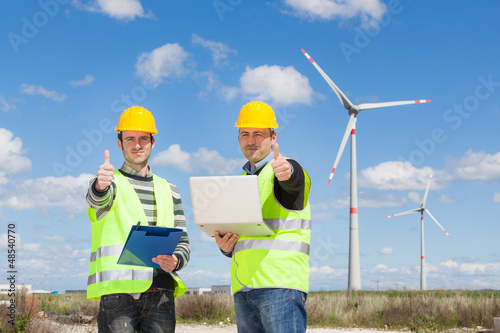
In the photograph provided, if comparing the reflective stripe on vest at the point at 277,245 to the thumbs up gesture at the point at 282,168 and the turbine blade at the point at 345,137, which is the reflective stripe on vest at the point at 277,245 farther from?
the turbine blade at the point at 345,137

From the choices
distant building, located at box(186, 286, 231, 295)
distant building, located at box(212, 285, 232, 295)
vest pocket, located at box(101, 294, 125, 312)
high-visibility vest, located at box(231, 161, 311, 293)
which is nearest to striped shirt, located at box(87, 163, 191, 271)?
vest pocket, located at box(101, 294, 125, 312)

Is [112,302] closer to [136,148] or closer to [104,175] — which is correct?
[104,175]

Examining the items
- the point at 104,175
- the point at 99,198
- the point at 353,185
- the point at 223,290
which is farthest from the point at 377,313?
the point at 223,290

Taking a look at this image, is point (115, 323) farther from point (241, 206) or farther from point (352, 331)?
point (352, 331)

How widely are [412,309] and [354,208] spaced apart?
39.5 ft

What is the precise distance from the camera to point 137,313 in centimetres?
386

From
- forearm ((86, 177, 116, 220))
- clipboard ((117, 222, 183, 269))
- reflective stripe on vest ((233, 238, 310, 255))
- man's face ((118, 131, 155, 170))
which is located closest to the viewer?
reflective stripe on vest ((233, 238, 310, 255))

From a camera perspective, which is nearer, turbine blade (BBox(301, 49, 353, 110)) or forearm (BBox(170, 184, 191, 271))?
forearm (BBox(170, 184, 191, 271))

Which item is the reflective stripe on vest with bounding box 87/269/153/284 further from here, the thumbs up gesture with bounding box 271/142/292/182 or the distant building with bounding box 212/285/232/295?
the distant building with bounding box 212/285/232/295

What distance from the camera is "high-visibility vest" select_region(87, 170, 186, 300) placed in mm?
3812

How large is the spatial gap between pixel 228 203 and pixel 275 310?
2.34 ft

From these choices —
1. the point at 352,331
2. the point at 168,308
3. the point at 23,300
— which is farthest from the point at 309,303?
the point at 168,308

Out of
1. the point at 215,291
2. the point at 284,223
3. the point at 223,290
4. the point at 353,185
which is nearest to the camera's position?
the point at 284,223

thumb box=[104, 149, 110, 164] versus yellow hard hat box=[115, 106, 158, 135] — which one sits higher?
yellow hard hat box=[115, 106, 158, 135]
